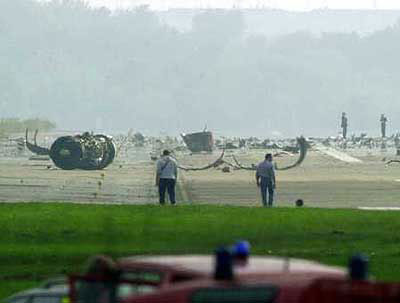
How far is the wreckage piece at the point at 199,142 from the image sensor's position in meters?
73.1

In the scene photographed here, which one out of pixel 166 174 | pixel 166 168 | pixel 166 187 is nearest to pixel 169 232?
pixel 166 174

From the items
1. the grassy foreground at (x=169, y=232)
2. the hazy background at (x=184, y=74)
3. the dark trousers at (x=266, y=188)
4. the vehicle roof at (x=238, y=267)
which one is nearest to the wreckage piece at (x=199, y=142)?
the hazy background at (x=184, y=74)

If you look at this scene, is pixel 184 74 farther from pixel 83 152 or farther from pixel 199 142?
pixel 83 152

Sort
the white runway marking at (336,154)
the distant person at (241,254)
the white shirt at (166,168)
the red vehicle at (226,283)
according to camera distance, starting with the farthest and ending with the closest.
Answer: the white runway marking at (336,154) < the white shirt at (166,168) < the distant person at (241,254) < the red vehicle at (226,283)

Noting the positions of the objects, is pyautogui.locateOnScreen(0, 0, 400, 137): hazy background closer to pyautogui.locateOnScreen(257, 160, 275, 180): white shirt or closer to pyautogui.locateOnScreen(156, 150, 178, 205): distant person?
pyautogui.locateOnScreen(257, 160, 275, 180): white shirt

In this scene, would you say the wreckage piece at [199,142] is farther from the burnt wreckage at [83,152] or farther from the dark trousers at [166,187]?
the dark trousers at [166,187]

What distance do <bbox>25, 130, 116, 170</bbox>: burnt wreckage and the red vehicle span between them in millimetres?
47567

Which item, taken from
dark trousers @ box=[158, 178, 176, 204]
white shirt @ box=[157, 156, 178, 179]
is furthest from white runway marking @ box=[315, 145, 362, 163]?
white shirt @ box=[157, 156, 178, 179]

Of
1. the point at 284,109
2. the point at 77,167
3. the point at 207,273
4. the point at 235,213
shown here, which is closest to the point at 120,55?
the point at 284,109

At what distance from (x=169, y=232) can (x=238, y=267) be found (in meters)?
14.4

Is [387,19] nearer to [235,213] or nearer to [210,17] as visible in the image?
[210,17]

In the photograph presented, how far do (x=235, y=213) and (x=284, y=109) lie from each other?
303 ft

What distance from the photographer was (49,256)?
2006 centimetres

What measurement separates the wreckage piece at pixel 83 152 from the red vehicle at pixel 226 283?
4757 centimetres
